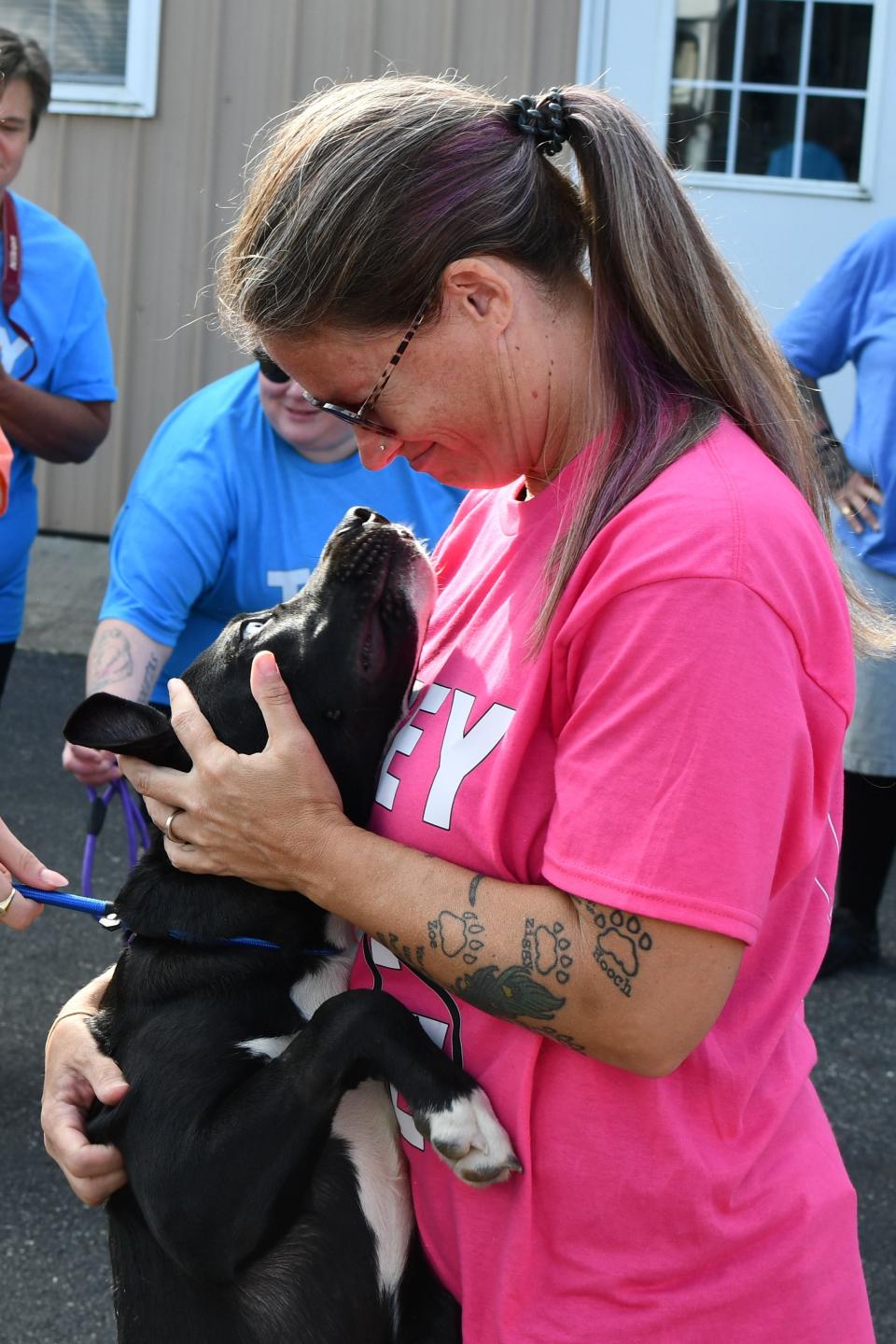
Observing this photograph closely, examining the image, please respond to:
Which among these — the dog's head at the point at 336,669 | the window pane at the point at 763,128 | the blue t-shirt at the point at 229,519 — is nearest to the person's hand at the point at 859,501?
the blue t-shirt at the point at 229,519

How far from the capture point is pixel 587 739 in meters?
1.52

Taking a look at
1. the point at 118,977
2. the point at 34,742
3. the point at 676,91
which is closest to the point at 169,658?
the point at 118,977

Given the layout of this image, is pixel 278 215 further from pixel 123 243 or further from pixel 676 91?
pixel 123 243

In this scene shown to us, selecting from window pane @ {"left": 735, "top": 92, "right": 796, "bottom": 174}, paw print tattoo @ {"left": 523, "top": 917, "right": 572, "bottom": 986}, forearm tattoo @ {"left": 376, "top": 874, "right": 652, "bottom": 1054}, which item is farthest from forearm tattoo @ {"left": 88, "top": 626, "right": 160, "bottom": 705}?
window pane @ {"left": 735, "top": 92, "right": 796, "bottom": 174}

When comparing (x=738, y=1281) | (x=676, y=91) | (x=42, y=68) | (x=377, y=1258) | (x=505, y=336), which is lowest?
(x=377, y=1258)

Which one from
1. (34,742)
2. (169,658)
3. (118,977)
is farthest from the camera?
(34,742)

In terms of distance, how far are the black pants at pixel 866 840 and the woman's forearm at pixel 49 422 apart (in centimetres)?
265

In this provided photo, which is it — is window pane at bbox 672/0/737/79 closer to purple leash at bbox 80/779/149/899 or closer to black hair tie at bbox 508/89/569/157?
purple leash at bbox 80/779/149/899

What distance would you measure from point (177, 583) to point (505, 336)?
1908mm

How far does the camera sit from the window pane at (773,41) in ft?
Answer: 24.3

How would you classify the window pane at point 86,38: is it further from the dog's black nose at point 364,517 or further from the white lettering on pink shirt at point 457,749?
the white lettering on pink shirt at point 457,749

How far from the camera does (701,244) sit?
177 centimetres

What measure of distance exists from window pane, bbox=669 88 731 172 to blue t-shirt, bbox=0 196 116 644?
3.96 m

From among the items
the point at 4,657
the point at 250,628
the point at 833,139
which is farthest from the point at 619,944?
the point at 833,139
